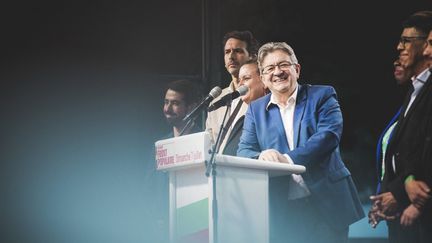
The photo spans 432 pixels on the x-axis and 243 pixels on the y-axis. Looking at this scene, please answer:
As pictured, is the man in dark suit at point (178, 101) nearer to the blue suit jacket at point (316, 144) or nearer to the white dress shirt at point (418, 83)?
the blue suit jacket at point (316, 144)

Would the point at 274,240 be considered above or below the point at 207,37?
below

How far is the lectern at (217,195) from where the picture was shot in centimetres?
257

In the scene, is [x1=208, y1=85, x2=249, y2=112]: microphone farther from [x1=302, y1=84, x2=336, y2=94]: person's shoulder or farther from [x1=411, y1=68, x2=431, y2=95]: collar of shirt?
[x1=411, y1=68, x2=431, y2=95]: collar of shirt

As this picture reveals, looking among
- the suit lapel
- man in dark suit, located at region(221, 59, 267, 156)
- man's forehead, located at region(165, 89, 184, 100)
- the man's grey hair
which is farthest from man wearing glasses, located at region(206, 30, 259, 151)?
the suit lapel

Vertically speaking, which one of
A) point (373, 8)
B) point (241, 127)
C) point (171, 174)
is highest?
point (373, 8)

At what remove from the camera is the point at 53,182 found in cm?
503

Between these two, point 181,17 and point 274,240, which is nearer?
point 274,240

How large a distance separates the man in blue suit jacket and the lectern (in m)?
0.28

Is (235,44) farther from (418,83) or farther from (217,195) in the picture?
(217,195)

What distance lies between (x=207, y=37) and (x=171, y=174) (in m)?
2.25

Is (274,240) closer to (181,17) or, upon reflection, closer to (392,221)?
(392,221)

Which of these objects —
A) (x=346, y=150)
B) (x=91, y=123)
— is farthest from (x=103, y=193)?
(x=346, y=150)

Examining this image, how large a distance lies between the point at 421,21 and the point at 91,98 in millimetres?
2877

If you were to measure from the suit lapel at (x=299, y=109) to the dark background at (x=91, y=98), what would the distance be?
1.17 meters
